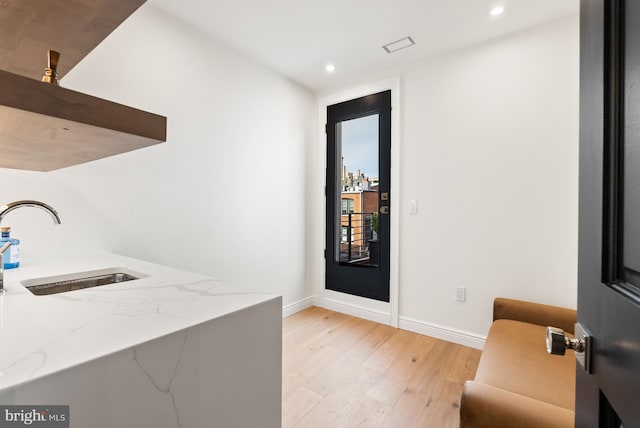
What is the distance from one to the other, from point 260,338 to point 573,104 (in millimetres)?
2479

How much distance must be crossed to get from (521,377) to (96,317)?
163cm

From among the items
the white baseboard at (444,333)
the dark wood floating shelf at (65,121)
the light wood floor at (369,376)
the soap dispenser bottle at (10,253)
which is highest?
the dark wood floating shelf at (65,121)

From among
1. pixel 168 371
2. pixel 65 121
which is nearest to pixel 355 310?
pixel 168 371

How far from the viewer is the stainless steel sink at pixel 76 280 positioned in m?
1.15

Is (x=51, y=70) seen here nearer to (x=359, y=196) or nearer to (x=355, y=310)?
(x=359, y=196)

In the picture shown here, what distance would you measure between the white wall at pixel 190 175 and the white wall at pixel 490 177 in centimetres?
118

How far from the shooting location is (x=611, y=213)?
463 millimetres

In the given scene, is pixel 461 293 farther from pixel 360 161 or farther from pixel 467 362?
pixel 360 161

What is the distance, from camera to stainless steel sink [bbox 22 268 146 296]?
115 centimetres

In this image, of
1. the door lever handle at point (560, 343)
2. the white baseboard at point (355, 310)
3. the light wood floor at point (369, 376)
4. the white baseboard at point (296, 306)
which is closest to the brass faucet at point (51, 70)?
the door lever handle at point (560, 343)

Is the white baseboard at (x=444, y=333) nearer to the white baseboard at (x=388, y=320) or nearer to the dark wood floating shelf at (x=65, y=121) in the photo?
the white baseboard at (x=388, y=320)

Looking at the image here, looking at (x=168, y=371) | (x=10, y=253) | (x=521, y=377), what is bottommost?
(x=521, y=377)

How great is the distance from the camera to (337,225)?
3254 millimetres

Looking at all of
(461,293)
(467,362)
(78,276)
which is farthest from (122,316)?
A: (461,293)
